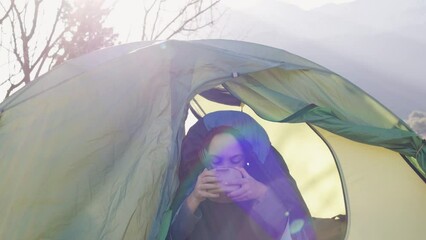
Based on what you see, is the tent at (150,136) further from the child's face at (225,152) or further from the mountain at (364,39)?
the mountain at (364,39)

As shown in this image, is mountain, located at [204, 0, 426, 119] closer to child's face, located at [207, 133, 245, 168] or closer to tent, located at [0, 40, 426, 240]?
tent, located at [0, 40, 426, 240]

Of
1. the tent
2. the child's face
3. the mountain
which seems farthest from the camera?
the mountain

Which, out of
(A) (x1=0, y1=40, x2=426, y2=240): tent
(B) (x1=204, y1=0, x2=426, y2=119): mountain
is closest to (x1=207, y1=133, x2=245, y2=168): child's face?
(A) (x1=0, y1=40, x2=426, y2=240): tent

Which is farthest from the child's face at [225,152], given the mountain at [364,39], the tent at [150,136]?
the mountain at [364,39]

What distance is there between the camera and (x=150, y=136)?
2.49 meters

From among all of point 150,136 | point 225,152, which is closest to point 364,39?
point 225,152

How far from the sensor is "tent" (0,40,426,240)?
240 centimetres

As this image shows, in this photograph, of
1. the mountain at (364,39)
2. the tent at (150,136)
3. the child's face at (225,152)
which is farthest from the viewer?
the mountain at (364,39)

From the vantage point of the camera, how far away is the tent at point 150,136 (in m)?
2.40

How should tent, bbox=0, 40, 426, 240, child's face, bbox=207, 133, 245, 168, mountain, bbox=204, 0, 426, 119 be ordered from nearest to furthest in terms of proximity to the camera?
tent, bbox=0, 40, 426, 240
child's face, bbox=207, 133, 245, 168
mountain, bbox=204, 0, 426, 119

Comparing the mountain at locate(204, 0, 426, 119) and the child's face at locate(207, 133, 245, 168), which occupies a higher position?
the mountain at locate(204, 0, 426, 119)

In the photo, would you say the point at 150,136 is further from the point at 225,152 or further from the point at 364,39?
the point at 364,39

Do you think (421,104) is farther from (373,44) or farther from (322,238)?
(322,238)

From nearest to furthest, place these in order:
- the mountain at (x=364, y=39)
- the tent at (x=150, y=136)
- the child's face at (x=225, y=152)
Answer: the tent at (x=150, y=136) < the child's face at (x=225, y=152) < the mountain at (x=364, y=39)
